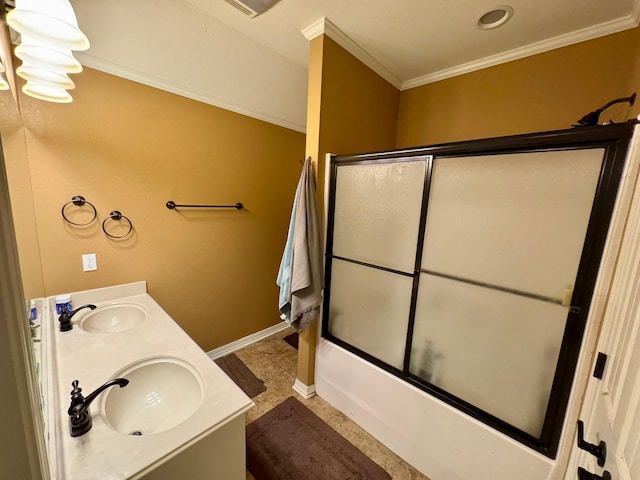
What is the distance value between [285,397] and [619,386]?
1874 mm

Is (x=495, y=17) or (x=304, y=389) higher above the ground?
(x=495, y=17)

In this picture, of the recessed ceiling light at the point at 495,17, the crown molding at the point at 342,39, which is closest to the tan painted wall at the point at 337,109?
the crown molding at the point at 342,39

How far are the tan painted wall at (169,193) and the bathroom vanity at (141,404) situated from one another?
395 millimetres

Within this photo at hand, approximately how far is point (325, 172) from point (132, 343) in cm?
148

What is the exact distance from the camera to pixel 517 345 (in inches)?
43.9

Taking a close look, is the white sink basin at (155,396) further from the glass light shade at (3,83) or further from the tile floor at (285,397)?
the glass light shade at (3,83)

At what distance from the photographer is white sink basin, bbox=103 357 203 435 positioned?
3.44ft

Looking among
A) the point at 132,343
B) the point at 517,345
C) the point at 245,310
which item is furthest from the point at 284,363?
the point at 517,345

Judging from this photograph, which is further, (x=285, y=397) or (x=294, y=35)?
(x=285, y=397)

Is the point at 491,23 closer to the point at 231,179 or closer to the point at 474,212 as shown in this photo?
the point at 474,212

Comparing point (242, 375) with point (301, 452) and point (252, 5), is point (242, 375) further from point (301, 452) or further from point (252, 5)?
point (252, 5)

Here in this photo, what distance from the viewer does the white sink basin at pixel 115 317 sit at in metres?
1.53

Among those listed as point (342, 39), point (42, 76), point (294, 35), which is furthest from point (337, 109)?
point (42, 76)

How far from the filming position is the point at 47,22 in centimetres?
84
